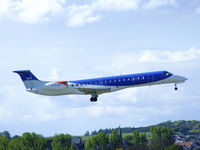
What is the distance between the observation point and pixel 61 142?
125938 mm

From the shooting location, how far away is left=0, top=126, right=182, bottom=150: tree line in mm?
120875

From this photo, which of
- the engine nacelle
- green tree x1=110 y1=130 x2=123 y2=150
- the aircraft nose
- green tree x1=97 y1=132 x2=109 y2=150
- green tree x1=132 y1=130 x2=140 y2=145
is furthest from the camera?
green tree x1=132 y1=130 x2=140 y2=145

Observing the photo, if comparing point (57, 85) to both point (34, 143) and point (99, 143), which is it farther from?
point (99, 143)

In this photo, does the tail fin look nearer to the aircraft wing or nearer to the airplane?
the airplane

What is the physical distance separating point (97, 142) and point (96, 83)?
158 ft

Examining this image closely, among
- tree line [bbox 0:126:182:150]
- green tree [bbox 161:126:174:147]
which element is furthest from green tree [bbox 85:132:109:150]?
green tree [bbox 161:126:174:147]

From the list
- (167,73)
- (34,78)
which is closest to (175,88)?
(167,73)

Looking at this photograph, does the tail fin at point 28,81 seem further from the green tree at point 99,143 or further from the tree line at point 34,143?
the green tree at point 99,143

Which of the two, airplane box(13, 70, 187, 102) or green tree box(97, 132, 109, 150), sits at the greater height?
airplane box(13, 70, 187, 102)

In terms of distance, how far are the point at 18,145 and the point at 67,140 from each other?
1378cm

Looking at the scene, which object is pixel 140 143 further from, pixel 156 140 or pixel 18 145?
pixel 18 145

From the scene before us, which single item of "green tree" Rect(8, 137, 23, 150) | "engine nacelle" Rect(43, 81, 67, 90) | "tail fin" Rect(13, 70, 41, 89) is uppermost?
"tail fin" Rect(13, 70, 41, 89)

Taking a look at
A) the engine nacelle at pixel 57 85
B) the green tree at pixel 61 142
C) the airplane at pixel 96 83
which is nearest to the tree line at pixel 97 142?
the green tree at pixel 61 142

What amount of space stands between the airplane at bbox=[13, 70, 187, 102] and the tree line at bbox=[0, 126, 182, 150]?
3232 centimetres
